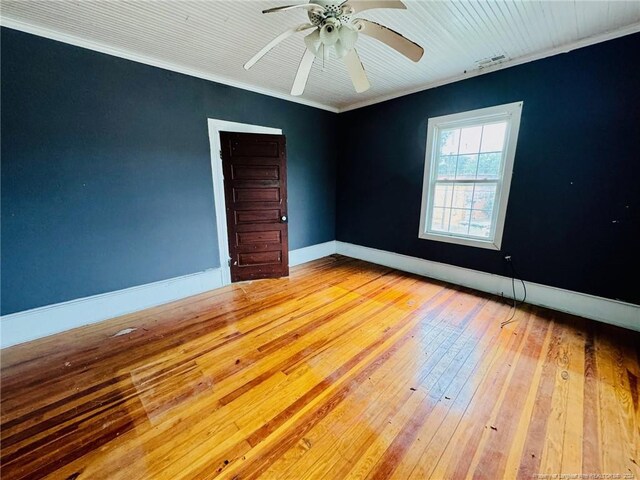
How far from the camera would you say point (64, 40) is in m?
2.24

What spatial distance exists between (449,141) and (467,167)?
17.7 inches

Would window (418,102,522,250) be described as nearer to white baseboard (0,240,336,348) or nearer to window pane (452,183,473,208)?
window pane (452,183,473,208)

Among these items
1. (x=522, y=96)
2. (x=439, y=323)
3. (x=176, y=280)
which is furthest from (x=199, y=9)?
(x=439, y=323)

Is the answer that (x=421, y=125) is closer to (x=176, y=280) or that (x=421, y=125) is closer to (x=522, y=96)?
(x=522, y=96)

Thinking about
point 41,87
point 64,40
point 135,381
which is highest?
point 64,40

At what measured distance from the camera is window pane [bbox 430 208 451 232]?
11.7ft

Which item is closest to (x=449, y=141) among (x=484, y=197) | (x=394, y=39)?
(x=484, y=197)

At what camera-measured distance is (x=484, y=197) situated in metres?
3.19

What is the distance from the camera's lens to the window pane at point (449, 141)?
3351mm

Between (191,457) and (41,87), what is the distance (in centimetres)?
318

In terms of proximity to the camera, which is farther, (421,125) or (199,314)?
(421,125)

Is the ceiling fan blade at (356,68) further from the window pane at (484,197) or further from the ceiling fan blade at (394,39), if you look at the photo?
the window pane at (484,197)

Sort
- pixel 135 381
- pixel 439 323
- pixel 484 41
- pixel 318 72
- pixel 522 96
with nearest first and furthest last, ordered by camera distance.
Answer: pixel 135 381 → pixel 484 41 → pixel 439 323 → pixel 522 96 → pixel 318 72

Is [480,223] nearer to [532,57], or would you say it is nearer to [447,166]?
[447,166]
